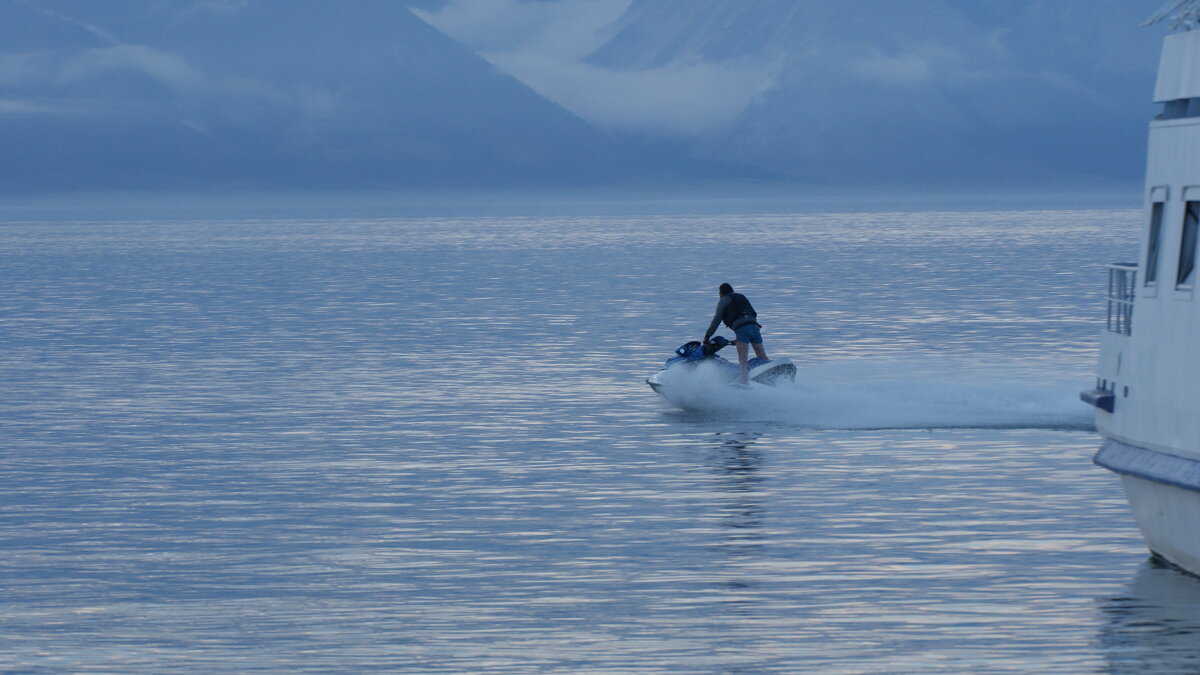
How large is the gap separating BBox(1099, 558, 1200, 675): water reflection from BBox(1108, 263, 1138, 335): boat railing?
2.16 metres

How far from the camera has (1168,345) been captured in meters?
16.8

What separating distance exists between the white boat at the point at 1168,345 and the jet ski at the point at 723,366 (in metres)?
Result: 13.0

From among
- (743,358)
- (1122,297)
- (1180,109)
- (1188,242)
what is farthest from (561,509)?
(743,358)

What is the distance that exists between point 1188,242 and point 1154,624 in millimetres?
3099

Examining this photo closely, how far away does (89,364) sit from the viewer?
43.5m

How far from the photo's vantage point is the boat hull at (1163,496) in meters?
16.2

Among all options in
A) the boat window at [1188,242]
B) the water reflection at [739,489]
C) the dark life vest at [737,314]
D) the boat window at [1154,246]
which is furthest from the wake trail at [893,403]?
the boat window at [1188,242]

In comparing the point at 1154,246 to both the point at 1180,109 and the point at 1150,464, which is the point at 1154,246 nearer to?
the point at 1180,109

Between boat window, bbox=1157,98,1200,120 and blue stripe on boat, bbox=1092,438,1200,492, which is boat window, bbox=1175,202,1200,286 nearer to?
boat window, bbox=1157,98,1200,120

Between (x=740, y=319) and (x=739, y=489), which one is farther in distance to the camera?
(x=740, y=319)

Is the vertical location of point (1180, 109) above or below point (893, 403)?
above

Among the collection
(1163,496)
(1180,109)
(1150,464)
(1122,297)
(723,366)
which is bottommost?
(723,366)

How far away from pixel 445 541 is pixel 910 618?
5.65 metres

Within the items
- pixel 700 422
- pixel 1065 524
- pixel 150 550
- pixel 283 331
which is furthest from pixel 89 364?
pixel 1065 524
